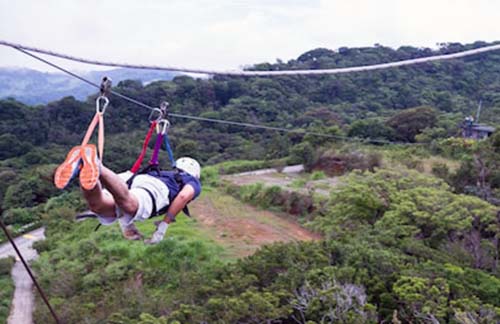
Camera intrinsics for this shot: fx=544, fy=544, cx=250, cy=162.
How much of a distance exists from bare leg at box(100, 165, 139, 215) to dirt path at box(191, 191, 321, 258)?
1029cm

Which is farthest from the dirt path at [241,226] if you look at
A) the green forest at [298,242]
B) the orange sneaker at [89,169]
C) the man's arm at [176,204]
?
the orange sneaker at [89,169]

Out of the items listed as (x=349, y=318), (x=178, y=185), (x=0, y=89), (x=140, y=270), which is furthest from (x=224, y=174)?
(x=0, y=89)

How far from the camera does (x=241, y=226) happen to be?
14789 mm

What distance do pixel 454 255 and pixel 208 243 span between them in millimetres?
5864

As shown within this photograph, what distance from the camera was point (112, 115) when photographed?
28672mm

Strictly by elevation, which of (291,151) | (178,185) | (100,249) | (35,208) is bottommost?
(35,208)

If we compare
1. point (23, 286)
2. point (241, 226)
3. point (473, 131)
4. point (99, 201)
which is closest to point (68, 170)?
point (99, 201)

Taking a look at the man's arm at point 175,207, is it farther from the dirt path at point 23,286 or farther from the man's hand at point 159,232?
the dirt path at point 23,286

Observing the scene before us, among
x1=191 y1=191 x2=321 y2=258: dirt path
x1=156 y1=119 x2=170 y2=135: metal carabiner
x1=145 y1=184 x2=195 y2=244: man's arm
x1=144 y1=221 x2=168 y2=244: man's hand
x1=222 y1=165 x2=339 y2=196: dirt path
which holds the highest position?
x1=156 y1=119 x2=170 y2=135: metal carabiner

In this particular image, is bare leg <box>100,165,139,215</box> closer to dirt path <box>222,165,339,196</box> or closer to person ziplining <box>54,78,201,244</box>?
person ziplining <box>54,78,201,244</box>

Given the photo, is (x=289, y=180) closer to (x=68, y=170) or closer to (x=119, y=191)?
(x=119, y=191)

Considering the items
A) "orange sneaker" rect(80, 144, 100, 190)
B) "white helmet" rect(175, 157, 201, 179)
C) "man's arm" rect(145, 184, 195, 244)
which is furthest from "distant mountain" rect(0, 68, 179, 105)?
"orange sneaker" rect(80, 144, 100, 190)

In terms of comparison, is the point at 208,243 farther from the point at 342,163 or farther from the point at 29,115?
the point at 29,115

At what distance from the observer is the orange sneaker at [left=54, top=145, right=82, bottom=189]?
196cm
